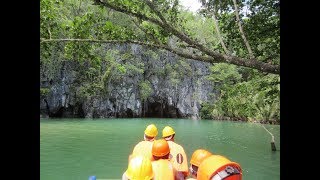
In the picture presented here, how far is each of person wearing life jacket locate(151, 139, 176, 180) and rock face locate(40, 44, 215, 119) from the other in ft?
99.6

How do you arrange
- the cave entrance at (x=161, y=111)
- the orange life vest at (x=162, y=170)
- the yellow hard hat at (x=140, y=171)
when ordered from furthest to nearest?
the cave entrance at (x=161, y=111), the orange life vest at (x=162, y=170), the yellow hard hat at (x=140, y=171)

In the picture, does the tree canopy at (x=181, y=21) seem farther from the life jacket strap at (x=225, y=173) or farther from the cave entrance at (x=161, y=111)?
the cave entrance at (x=161, y=111)

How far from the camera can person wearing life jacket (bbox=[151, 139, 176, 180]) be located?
13.1ft

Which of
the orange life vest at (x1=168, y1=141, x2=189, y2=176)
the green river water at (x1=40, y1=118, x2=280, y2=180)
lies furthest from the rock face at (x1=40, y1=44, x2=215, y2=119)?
the orange life vest at (x1=168, y1=141, x2=189, y2=176)

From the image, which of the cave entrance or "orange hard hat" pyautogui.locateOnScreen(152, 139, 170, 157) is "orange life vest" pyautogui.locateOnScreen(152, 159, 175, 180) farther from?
the cave entrance

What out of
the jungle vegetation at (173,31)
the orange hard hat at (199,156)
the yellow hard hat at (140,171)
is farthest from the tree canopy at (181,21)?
the yellow hard hat at (140,171)

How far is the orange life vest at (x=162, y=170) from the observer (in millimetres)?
3992

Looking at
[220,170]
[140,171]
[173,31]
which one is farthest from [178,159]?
[220,170]

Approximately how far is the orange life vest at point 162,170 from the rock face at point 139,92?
3062cm

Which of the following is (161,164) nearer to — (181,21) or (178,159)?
(178,159)
